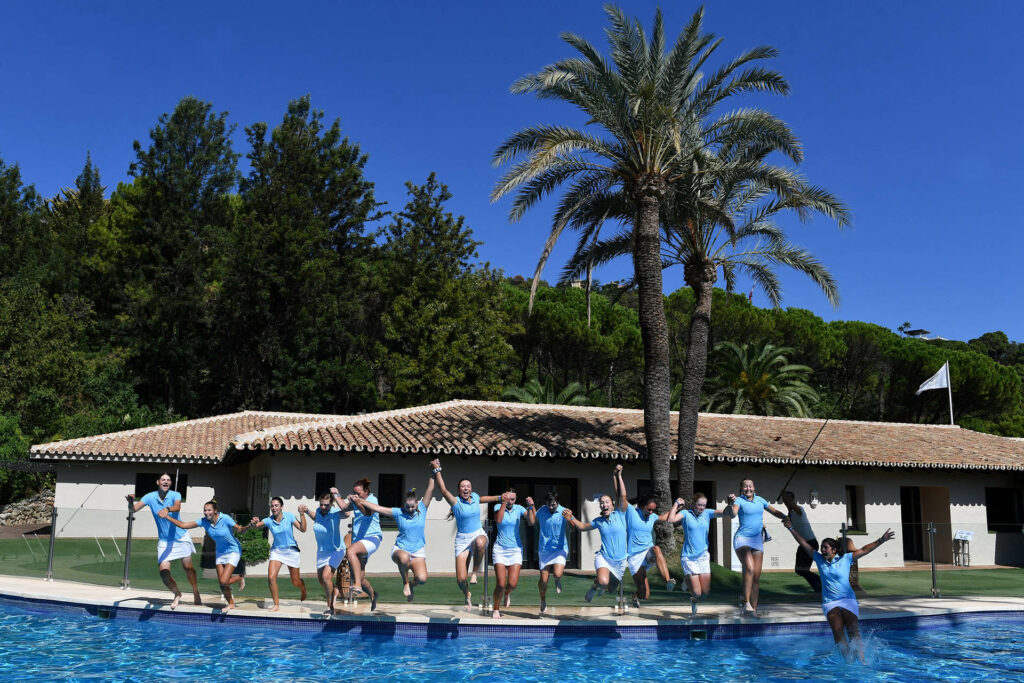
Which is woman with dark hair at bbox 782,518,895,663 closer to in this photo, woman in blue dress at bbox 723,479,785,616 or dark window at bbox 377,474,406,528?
woman in blue dress at bbox 723,479,785,616

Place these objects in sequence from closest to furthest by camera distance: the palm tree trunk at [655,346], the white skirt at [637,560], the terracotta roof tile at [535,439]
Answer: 1. the white skirt at [637,560]
2. the palm tree trunk at [655,346]
3. the terracotta roof tile at [535,439]

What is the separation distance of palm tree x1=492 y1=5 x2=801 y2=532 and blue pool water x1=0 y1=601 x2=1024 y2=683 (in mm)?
6765

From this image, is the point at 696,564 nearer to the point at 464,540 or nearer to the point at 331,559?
the point at 464,540

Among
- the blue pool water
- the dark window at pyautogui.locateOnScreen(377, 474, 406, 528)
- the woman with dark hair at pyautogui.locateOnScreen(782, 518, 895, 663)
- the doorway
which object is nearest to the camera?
the blue pool water

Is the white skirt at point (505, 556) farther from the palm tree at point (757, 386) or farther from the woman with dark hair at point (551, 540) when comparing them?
the palm tree at point (757, 386)

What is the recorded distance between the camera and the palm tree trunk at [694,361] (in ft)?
60.4

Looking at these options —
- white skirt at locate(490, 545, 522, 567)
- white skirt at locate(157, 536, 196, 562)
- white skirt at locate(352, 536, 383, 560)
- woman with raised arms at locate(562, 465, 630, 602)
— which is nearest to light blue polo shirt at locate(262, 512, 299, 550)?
white skirt at locate(352, 536, 383, 560)

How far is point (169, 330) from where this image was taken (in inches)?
1618

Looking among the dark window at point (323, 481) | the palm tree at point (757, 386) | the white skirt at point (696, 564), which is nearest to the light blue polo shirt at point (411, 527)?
the white skirt at point (696, 564)

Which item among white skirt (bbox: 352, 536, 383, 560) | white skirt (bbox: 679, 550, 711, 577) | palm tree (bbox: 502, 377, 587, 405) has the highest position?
palm tree (bbox: 502, 377, 587, 405)

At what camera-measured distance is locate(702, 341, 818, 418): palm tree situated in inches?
1535

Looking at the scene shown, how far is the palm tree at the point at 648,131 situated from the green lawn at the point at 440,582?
422 cm

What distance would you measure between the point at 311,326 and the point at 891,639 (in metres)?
33.2

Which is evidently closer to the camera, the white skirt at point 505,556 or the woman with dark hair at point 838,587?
the woman with dark hair at point 838,587
